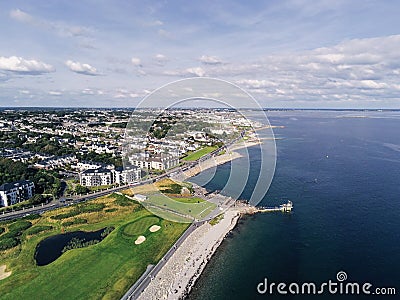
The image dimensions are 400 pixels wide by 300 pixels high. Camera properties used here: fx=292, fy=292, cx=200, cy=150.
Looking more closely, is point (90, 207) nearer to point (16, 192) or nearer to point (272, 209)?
point (16, 192)

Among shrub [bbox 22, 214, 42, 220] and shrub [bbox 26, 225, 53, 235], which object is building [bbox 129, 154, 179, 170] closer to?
shrub [bbox 22, 214, 42, 220]

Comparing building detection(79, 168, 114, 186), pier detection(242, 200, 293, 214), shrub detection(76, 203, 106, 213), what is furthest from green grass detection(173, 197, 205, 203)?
building detection(79, 168, 114, 186)

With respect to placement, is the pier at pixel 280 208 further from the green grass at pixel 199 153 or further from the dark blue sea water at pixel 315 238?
the green grass at pixel 199 153

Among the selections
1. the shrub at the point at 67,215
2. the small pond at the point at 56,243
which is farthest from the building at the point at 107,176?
the small pond at the point at 56,243

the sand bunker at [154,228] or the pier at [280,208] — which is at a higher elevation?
the sand bunker at [154,228]

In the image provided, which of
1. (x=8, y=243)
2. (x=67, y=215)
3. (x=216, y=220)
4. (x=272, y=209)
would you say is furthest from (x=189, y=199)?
(x=8, y=243)

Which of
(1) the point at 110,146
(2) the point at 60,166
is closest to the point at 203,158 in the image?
(1) the point at 110,146

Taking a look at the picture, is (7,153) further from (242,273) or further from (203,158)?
(242,273)
